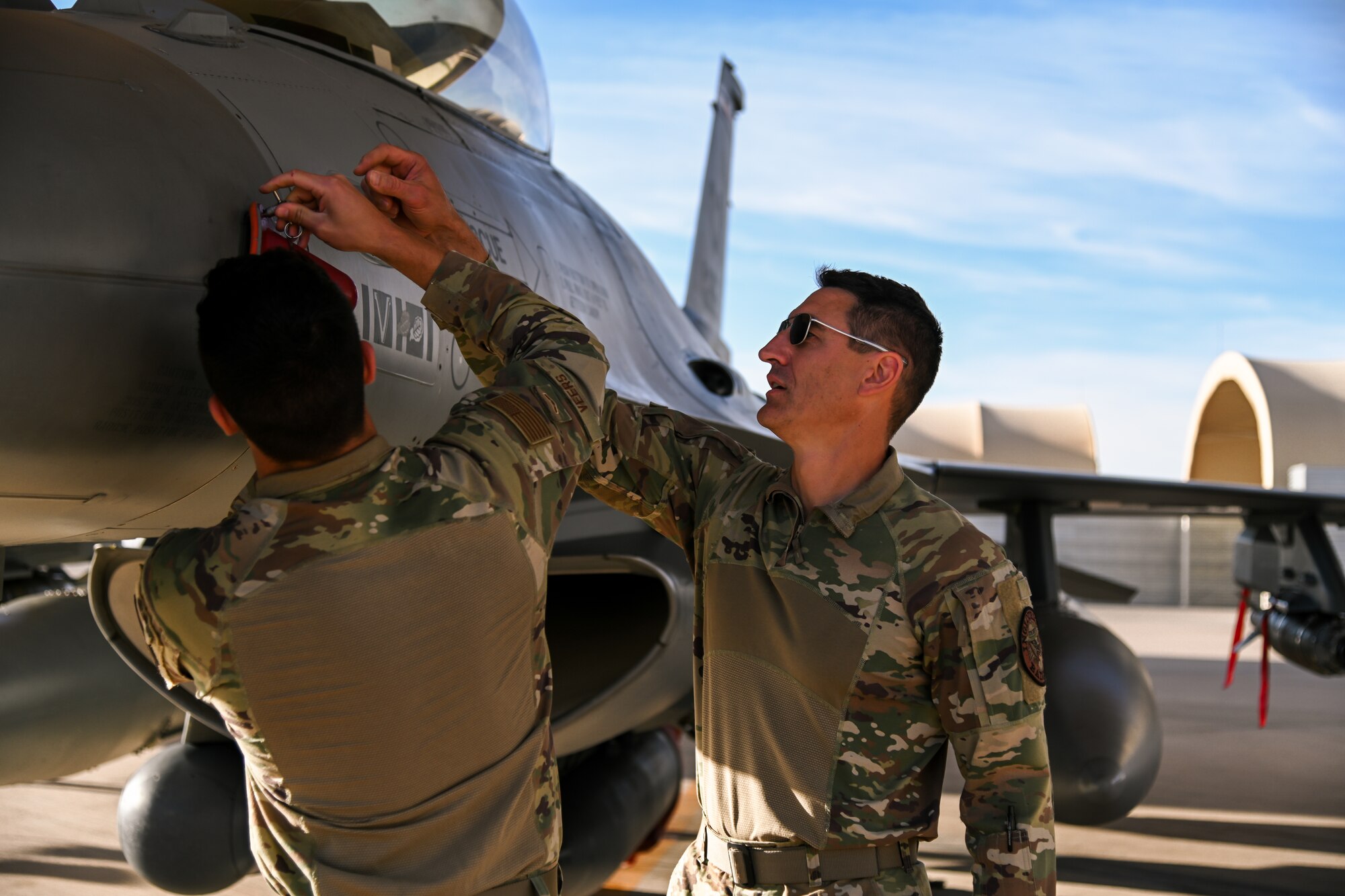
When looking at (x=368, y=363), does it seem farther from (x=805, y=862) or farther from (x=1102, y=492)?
(x=1102, y=492)

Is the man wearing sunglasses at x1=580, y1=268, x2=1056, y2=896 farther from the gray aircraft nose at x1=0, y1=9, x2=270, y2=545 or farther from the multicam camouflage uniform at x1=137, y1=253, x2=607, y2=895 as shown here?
the gray aircraft nose at x1=0, y1=9, x2=270, y2=545

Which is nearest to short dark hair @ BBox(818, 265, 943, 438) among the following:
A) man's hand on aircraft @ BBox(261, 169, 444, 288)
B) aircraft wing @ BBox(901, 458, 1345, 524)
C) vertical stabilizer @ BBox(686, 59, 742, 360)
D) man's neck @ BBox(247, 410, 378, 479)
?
man's hand on aircraft @ BBox(261, 169, 444, 288)

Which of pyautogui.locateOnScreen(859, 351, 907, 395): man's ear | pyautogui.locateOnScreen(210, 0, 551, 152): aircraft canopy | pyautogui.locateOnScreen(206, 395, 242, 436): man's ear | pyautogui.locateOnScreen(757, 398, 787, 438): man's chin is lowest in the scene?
pyautogui.locateOnScreen(206, 395, 242, 436): man's ear

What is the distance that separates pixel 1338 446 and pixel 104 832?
888 inches

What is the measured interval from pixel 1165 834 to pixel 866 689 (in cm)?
532

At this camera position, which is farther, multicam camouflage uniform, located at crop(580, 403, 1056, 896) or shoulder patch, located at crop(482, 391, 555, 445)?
multicam camouflage uniform, located at crop(580, 403, 1056, 896)

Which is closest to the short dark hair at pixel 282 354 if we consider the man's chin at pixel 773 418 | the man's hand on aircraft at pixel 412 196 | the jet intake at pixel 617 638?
the man's hand on aircraft at pixel 412 196

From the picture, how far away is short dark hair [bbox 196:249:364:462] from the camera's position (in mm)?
1424

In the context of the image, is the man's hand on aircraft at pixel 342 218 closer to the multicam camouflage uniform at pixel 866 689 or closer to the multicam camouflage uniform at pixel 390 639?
the multicam camouflage uniform at pixel 390 639

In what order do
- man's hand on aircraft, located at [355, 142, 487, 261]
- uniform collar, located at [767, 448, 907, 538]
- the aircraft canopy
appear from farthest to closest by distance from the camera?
the aircraft canopy → uniform collar, located at [767, 448, 907, 538] → man's hand on aircraft, located at [355, 142, 487, 261]

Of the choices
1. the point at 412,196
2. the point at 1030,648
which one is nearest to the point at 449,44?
the point at 412,196

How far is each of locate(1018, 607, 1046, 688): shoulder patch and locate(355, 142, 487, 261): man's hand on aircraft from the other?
3.88ft

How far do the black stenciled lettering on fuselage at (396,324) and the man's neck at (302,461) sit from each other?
55 centimetres

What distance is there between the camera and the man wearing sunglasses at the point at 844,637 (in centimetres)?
179
